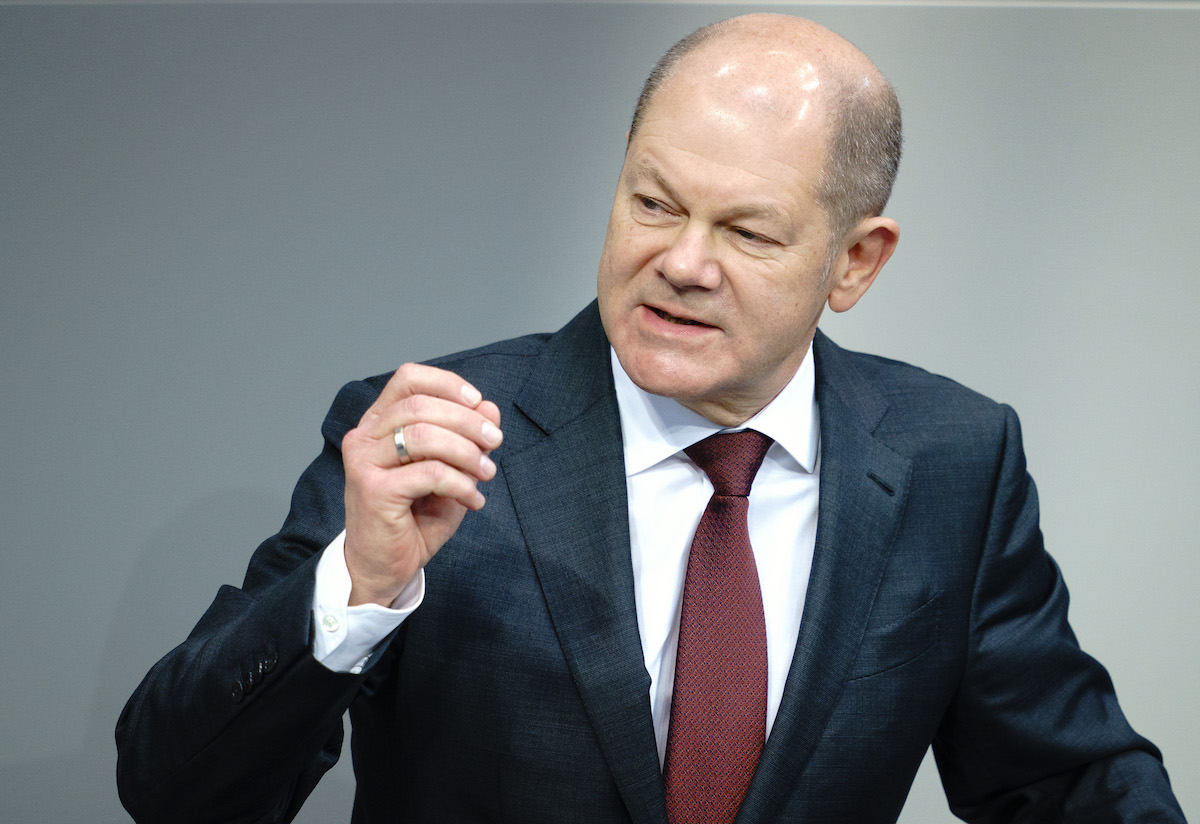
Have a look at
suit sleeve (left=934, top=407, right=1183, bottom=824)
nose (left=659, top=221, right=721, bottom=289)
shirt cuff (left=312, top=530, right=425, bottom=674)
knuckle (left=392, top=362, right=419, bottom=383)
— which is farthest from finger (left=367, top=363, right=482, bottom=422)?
suit sleeve (left=934, top=407, right=1183, bottom=824)

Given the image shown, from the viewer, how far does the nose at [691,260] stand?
1.43 m

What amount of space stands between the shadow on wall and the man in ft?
2.44

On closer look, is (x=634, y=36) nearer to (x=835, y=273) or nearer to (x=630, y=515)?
(x=835, y=273)

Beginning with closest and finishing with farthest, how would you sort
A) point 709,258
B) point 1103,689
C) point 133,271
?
point 709,258
point 1103,689
point 133,271

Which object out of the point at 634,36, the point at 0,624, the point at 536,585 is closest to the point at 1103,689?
the point at 536,585

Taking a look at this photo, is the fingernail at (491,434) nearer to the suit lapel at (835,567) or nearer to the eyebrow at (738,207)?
the eyebrow at (738,207)

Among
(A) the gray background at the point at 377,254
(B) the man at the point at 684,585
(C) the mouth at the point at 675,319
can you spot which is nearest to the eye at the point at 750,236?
(B) the man at the point at 684,585

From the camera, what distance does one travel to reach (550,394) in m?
1.61

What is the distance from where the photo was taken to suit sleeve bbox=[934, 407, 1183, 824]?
5.63ft

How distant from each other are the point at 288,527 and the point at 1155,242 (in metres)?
1.65

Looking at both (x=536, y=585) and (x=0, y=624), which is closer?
(x=536, y=585)

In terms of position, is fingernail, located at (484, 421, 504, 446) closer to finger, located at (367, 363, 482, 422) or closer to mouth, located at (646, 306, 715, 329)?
finger, located at (367, 363, 482, 422)

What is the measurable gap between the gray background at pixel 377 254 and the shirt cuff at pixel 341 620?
98cm

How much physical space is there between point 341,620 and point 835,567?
646 mm
